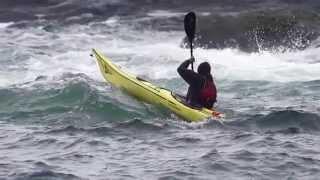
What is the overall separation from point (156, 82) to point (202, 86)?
3433 mm

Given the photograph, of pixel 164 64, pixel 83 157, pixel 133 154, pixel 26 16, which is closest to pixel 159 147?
pixel 133 154

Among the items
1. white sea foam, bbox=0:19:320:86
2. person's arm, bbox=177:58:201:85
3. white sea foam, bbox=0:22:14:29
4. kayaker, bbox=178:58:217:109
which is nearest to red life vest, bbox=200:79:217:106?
kayaker, bbox=178:58:217:109

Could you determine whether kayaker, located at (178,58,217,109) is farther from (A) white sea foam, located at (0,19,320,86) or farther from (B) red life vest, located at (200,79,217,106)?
(A) white sea foam, located at (0,19,320,86)

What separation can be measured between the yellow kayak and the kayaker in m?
0.15

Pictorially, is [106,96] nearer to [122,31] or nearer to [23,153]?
[23,153]

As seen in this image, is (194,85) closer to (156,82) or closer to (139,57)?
(156,82)

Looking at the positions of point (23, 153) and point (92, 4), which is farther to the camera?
point (92, 4)

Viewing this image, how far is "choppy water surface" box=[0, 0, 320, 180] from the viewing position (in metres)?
8.39

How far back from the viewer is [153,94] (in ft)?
36.7

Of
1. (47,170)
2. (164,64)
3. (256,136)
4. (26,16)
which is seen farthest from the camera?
(26,16)

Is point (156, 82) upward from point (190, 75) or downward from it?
downward

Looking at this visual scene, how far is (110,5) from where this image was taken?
2244 centimetres

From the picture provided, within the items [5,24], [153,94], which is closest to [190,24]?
[153,94]

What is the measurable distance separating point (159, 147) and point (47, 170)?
1.58 metres
